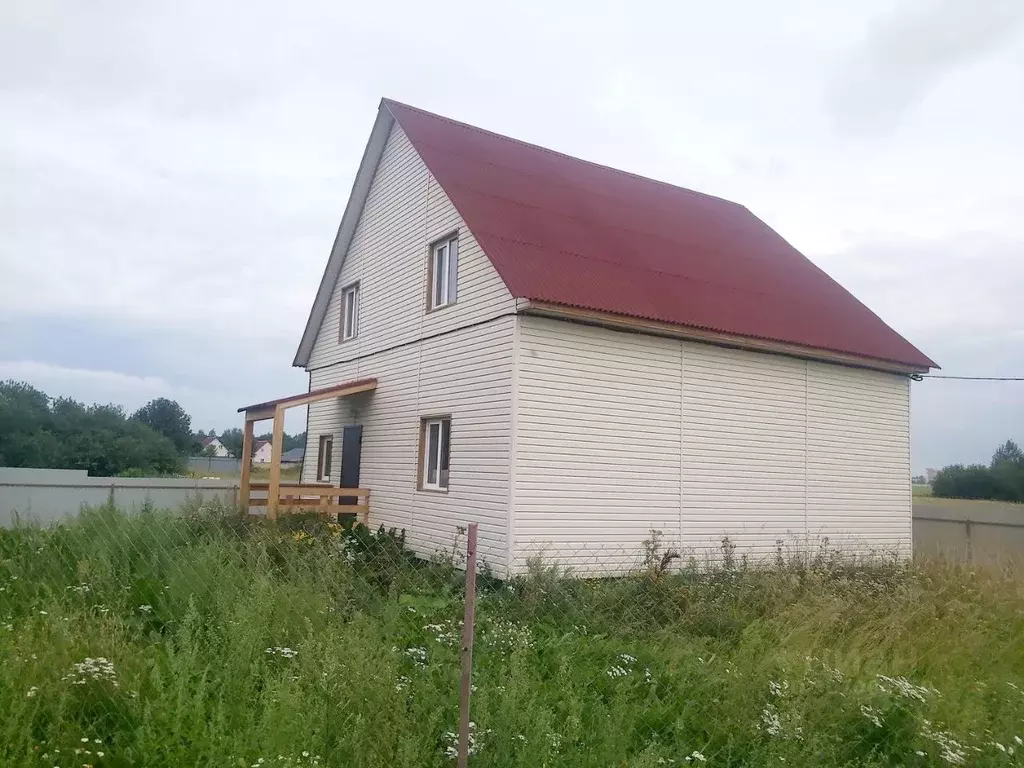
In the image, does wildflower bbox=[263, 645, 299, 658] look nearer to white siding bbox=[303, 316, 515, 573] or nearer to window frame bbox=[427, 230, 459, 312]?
white siding bbox=[303, 316, 515, 573]

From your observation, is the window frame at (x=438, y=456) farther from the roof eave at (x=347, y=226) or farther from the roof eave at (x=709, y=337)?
the roof eave at (x=347, y=226)

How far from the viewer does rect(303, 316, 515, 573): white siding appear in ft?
35.4

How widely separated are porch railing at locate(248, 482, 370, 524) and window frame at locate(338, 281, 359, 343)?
3559mm

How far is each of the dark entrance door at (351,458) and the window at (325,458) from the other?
1.20 m

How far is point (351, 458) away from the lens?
49.9ft

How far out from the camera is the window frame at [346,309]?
54.1 ft

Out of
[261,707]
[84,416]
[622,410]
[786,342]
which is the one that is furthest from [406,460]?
[84,416]

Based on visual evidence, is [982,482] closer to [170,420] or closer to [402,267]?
[402,267]

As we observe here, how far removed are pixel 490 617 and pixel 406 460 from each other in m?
5.98

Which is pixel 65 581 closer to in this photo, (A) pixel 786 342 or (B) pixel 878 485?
(A) pixel 786 342

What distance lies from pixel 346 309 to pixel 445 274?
15.1 ft

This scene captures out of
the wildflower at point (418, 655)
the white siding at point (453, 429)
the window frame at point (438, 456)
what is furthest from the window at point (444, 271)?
the wildflower at point (418, 655)

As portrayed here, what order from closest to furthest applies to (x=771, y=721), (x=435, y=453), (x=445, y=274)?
(x=771, y=721), (x=435, y=453), (x=445, y=274)

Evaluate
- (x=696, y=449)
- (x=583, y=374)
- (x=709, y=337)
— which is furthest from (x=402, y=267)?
(x=696, y=449)
